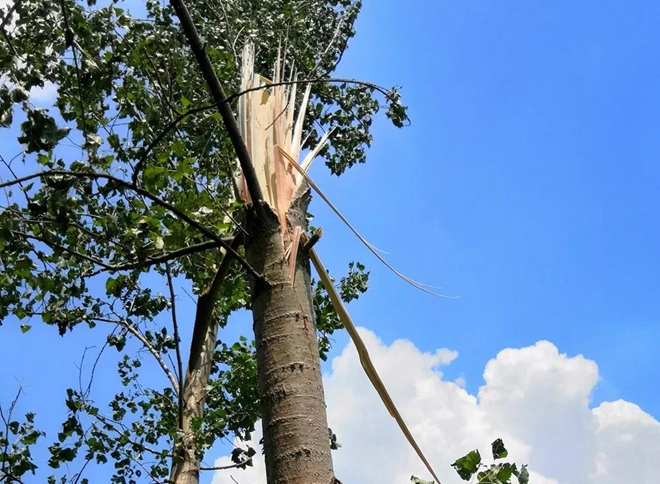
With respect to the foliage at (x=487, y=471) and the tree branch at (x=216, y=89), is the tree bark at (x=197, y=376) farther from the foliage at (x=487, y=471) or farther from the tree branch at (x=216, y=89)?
the foliage at (x=487, y=471)

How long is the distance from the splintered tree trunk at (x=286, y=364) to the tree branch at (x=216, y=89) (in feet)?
0.37

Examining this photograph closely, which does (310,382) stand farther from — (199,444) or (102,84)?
(199,444)

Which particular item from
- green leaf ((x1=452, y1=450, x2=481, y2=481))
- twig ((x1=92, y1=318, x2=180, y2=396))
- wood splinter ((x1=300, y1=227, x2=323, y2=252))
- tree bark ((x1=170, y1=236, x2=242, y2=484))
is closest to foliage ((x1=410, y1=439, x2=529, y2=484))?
green leaf ((x1=452, y1=450, x2=481, y2=481))

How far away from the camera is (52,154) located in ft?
9.10

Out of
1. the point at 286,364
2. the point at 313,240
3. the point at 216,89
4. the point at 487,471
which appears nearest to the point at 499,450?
the point at 487,471

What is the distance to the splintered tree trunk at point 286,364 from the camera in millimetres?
1754

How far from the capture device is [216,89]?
2020mm

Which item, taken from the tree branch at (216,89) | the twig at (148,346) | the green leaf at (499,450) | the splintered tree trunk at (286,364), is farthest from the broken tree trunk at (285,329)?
the twig at (148,346)

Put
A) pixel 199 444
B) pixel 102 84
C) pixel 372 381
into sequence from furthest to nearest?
pixel 199 444, pixel 102 84, pixel 372 381

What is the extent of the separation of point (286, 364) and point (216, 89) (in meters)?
0.91

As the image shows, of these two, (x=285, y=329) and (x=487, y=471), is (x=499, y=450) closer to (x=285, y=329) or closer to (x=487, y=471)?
(x=487, y=471)

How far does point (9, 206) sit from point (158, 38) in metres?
1.77

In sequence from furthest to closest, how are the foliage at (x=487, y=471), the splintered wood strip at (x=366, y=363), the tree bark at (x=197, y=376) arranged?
the tree bark at (x=197, y=376) → the splintered wood strip at (x=366, y=363) → the foliage at (x=487, y=471)

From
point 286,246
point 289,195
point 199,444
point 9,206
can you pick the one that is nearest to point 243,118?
point 289,195
